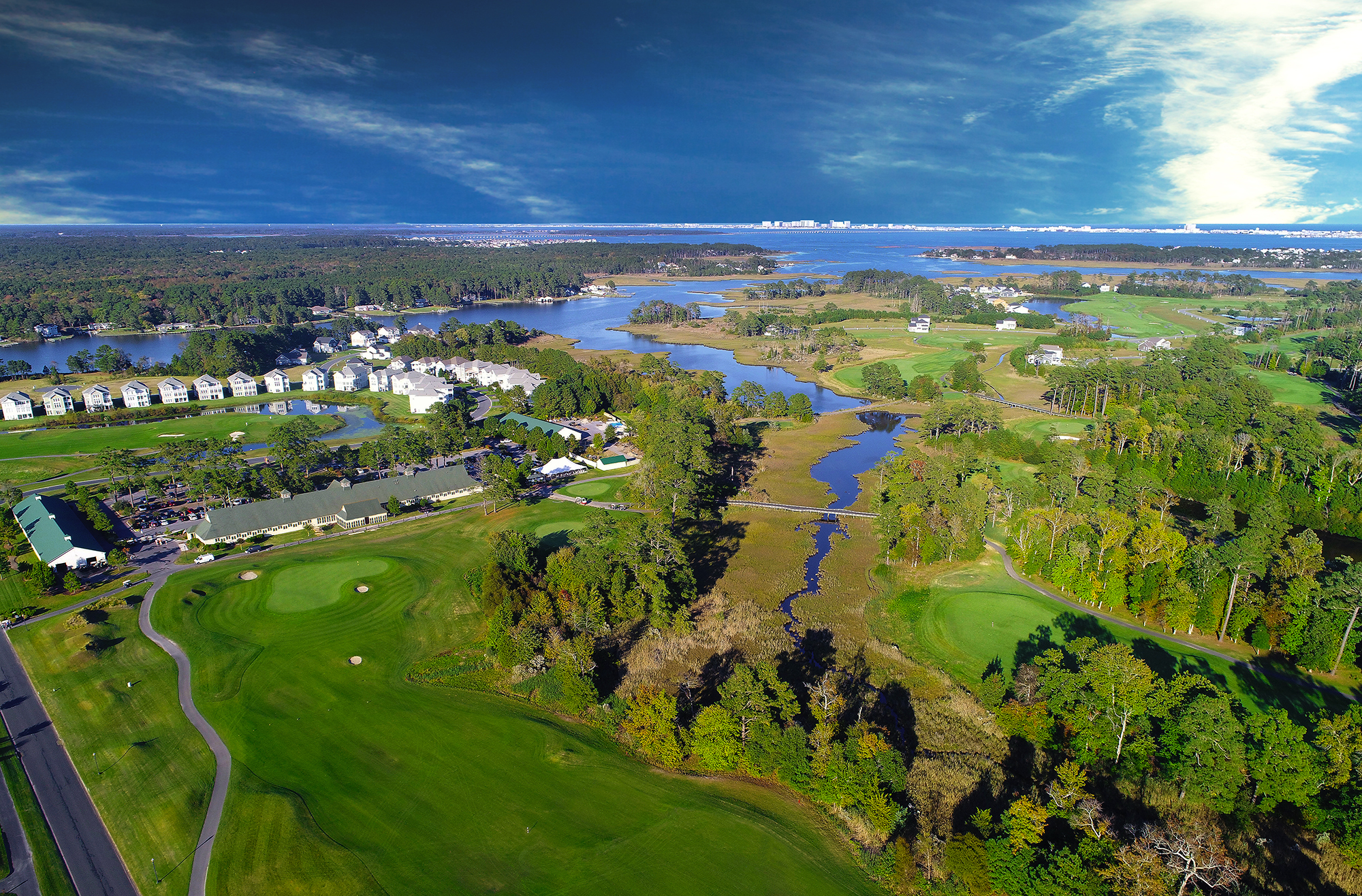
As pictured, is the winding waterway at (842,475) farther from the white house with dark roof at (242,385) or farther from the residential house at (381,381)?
the white house with dark roof at (242,385)

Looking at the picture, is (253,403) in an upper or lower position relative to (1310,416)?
lower

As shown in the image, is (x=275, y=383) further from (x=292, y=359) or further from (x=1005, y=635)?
(x=1005, y=635)

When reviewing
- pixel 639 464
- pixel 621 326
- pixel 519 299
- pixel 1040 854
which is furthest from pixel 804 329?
pixel 1040 854

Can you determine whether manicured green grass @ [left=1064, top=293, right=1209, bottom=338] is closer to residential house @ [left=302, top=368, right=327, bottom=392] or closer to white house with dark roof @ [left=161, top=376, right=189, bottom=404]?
residential house @ [left=302, top=368, right=327, bottom=392]

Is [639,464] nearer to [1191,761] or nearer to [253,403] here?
[1191,761]

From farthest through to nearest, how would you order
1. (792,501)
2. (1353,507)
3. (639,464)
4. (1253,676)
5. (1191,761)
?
(639,464), (792,501), (1353,507), (1253,676), (1191,761)
